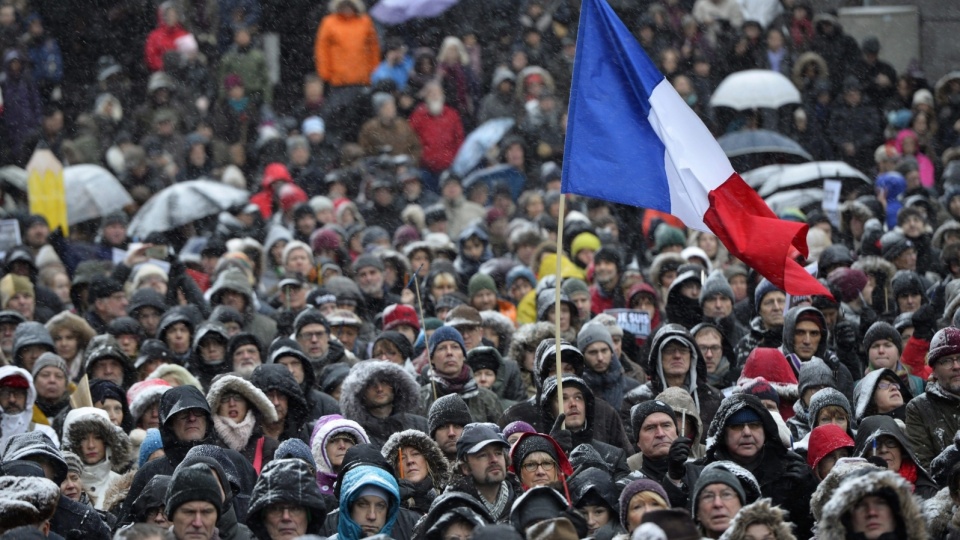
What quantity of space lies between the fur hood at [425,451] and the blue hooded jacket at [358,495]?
0.96 metres

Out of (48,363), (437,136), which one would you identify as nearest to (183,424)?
(48,363)

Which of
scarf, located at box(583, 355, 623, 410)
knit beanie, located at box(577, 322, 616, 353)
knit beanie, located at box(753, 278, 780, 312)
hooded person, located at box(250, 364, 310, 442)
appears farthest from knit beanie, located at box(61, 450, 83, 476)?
knit beanie, located at box(753, 278, 780, 312)

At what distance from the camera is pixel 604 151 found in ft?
33.9

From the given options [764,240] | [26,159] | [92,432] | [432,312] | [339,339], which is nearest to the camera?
[764,240]

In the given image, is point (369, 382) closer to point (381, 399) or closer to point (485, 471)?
point (381, 399)

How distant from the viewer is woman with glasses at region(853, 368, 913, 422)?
35.7 ft

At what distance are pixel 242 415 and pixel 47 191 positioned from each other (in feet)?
26.4

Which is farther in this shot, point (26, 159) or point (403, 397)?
point (26, 159)

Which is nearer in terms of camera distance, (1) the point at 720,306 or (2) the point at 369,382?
(2) the point at 369,382

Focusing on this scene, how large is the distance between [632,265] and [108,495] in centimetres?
690

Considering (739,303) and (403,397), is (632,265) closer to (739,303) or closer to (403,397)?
(739,303)

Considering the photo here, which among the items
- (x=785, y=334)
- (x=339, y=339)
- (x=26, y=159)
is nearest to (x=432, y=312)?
(x=339, y=339)

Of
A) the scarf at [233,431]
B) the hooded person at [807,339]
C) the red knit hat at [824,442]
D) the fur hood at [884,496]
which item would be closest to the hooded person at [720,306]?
the hooded person at [807,339]

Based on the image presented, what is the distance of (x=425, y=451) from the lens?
403 inches
